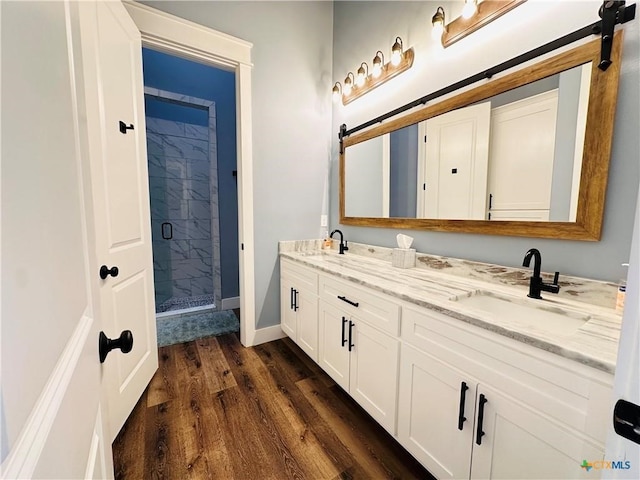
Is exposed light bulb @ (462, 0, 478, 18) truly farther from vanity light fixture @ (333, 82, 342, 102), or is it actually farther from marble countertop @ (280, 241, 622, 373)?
marble countertop @ (280, 241, 622, 373)

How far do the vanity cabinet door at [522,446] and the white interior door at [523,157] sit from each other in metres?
0.86

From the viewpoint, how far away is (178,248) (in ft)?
12.5

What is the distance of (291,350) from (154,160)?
9.77ft

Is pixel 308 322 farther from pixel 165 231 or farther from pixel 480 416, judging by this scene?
pixel 165 231

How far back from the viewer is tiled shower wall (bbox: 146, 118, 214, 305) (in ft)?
11.7

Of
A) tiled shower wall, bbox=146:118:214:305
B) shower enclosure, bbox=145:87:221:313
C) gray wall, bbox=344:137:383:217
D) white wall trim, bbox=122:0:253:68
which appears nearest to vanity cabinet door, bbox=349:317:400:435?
gray wall, bbox=344:137:383:217

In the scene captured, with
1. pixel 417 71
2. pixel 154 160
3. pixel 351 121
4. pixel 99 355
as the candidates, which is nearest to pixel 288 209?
pixel 351 121

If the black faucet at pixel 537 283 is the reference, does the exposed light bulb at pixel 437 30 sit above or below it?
above

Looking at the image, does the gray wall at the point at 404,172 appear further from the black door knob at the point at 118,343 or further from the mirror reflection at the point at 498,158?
the black door knob at the point at 118,343

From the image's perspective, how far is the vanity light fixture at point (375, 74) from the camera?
1852 millimetres

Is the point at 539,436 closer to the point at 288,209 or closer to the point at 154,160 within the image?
the point at 288,209

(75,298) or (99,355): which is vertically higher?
(75,298)

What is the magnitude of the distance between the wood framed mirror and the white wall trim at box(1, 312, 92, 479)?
64.2 inches

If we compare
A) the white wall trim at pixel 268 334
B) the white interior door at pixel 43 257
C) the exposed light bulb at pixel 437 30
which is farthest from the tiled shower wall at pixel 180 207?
the white interior door at pixel 43 257
